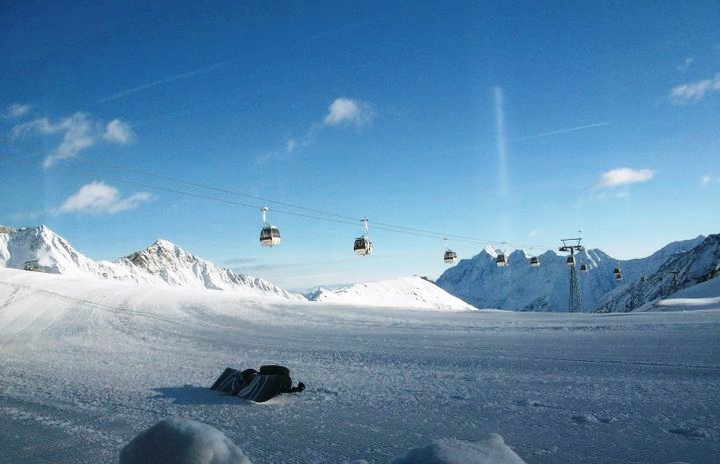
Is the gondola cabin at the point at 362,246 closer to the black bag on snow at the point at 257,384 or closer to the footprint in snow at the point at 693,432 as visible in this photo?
the black bag on snow at the point at 257,384

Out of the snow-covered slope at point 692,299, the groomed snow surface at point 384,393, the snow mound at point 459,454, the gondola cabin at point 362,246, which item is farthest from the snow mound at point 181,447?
the snow-covered slope at point 692,299

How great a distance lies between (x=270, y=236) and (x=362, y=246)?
19.3 feet

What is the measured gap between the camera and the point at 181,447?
3.42 m

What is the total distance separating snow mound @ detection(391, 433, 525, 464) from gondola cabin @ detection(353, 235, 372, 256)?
81.1 ft

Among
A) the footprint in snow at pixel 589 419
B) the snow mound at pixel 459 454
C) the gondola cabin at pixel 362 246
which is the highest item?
the gondola cabin at pixel 362 246

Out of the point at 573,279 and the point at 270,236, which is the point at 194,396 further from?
the point at 573,279

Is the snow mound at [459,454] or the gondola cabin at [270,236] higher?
the gondola cabin at [270,236]

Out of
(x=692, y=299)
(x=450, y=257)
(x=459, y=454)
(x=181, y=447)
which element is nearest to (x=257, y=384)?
(x=181, y=447)

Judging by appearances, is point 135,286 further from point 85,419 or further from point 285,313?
point 85,419

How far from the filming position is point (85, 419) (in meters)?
6.13

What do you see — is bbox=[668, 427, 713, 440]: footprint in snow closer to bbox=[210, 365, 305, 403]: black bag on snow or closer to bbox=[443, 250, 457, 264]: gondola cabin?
bbox=[210, 365, 305, 403]: black bag on snow

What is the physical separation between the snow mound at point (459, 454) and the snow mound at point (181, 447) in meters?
1.20

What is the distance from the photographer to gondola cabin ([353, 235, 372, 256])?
28.4 meters

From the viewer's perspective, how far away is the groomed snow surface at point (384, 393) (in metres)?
4.60
